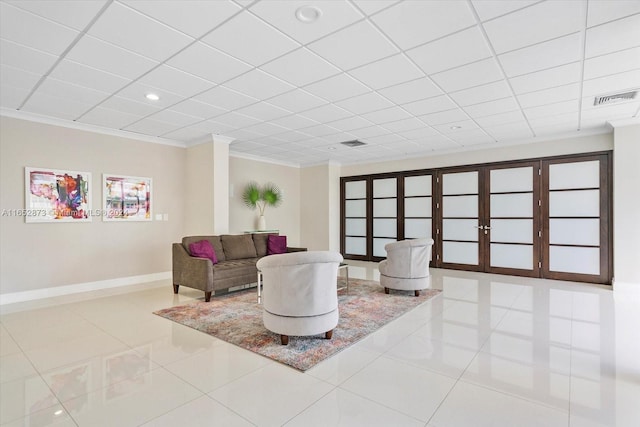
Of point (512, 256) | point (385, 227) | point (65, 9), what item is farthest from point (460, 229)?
point (65, 9)

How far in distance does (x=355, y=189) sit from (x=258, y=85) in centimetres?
579

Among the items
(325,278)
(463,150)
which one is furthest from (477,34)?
(463,150)

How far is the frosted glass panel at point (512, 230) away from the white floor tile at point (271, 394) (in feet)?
19.8

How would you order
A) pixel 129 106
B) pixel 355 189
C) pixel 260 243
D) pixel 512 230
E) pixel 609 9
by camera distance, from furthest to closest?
pixel 355 189
pixel 512 230
pixel 260 243
pixel 129 106
pixel 609 9

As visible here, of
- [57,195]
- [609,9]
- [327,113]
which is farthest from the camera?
[57,195]

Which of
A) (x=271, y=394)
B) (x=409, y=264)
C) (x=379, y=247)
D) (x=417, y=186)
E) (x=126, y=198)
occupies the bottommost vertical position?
(x=271, y=394)

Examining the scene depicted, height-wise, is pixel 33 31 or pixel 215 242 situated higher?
pixel 33 31

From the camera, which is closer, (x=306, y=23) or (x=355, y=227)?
(x=306, y=23)

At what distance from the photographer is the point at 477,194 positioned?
23.9 ft

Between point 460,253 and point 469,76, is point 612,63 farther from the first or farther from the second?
point 460,253

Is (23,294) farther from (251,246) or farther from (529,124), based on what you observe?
(529,124)

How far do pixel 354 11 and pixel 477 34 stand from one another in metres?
1.14

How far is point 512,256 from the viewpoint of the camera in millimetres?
6867

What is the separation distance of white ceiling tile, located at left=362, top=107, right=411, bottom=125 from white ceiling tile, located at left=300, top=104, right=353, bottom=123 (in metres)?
0.36
